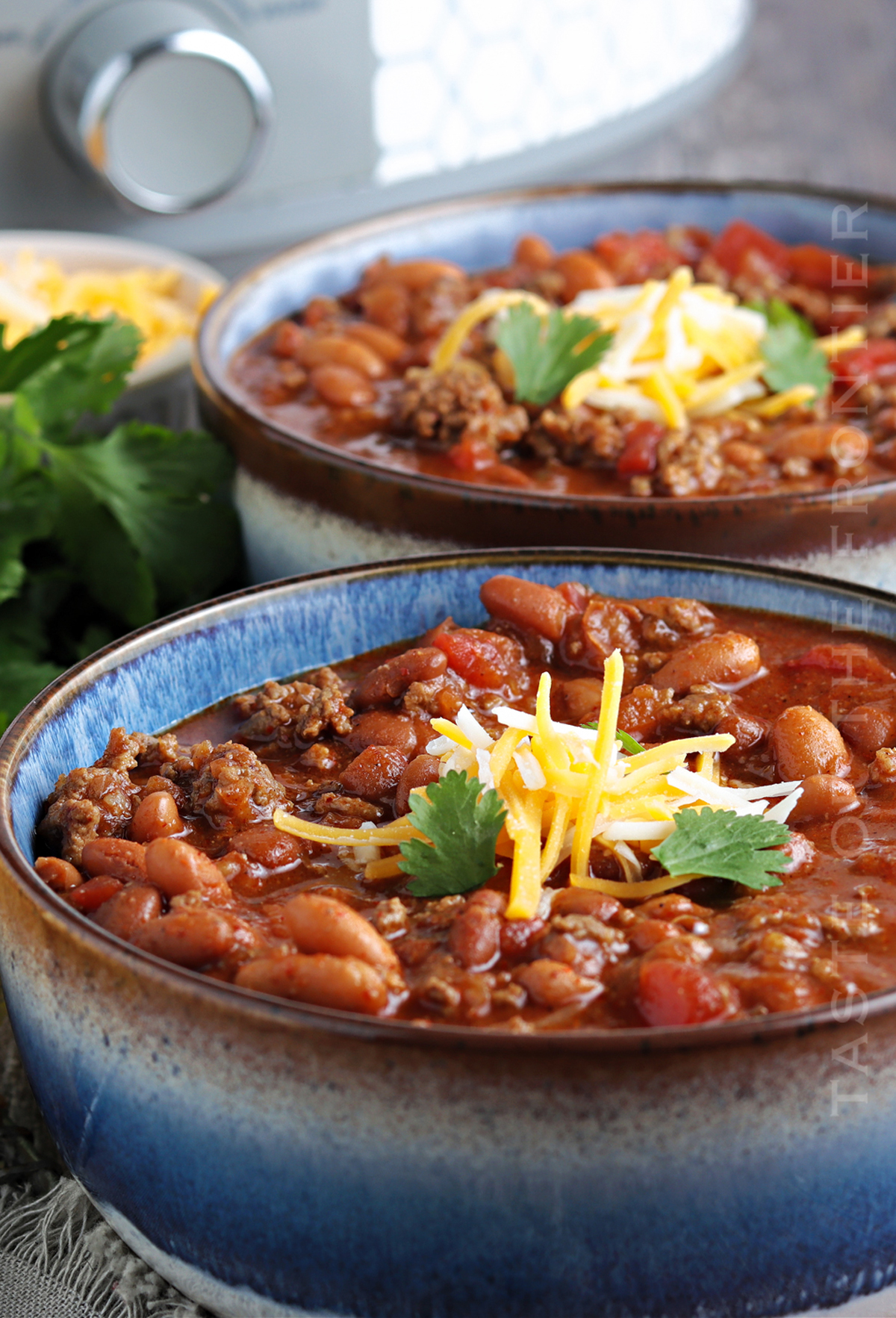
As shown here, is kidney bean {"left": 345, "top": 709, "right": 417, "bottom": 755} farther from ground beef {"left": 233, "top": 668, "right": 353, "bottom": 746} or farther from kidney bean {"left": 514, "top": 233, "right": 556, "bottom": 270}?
kidney bean {"left": 514, "top": 233, "right": 556, "bottom": 270}

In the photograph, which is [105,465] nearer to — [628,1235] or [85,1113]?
[85,1113]

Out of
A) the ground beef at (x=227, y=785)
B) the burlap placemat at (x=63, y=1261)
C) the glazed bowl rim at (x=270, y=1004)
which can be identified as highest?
the glazed bowl rim at (x=270, y=1004)

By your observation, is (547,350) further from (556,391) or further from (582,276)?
(582,276)

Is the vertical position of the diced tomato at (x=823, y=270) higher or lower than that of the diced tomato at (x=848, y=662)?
lower

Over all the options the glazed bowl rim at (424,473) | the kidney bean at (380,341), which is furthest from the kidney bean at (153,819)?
the kidney bean at (380,341)

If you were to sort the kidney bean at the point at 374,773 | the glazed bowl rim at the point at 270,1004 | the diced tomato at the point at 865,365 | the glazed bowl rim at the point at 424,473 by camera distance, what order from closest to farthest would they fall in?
the glazed bowl rim at the point at 270,1004 < the kidney bean at the point at 374,773 < the glazed bowl rim at the point at 424,473 < the diced tomato at the point at 865,365

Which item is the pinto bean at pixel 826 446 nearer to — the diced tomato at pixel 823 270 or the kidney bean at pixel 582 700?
the kidney bean at pixel 582 700

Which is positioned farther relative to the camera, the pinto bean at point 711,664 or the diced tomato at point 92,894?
the pinto bean at point 711,664
